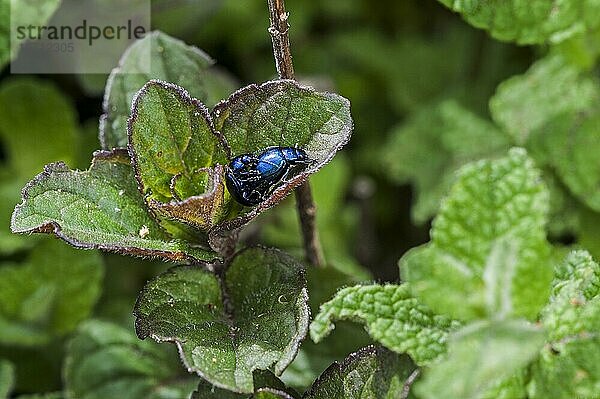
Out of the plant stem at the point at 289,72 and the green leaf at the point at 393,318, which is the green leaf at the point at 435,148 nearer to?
the plant stem at the point at 289,72

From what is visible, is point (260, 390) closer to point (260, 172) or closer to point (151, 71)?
point (260, 172)

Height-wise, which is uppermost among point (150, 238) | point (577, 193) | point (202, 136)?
point (202, 136)

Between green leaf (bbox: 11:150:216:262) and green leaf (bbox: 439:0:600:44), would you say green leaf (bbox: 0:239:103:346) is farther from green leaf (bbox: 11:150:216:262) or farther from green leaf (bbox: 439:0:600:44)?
green leaf (bbox: 439:0:600:44)

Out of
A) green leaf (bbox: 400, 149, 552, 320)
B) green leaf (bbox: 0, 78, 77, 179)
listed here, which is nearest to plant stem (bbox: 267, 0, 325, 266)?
green leaf (bbox: 400, 149, 552, 320)

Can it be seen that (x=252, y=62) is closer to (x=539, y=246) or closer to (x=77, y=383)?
(x=77, y=383)

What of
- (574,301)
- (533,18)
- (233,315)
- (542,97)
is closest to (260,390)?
(233,315)

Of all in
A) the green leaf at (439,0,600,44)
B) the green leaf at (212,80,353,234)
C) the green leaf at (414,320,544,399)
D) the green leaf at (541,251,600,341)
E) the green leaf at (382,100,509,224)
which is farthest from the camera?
the green leaf at (382,100,509,224)

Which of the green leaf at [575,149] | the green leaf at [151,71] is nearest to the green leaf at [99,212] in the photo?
the green leaf at [151,71]

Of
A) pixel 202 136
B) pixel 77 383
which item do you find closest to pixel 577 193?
pixel 202 136
